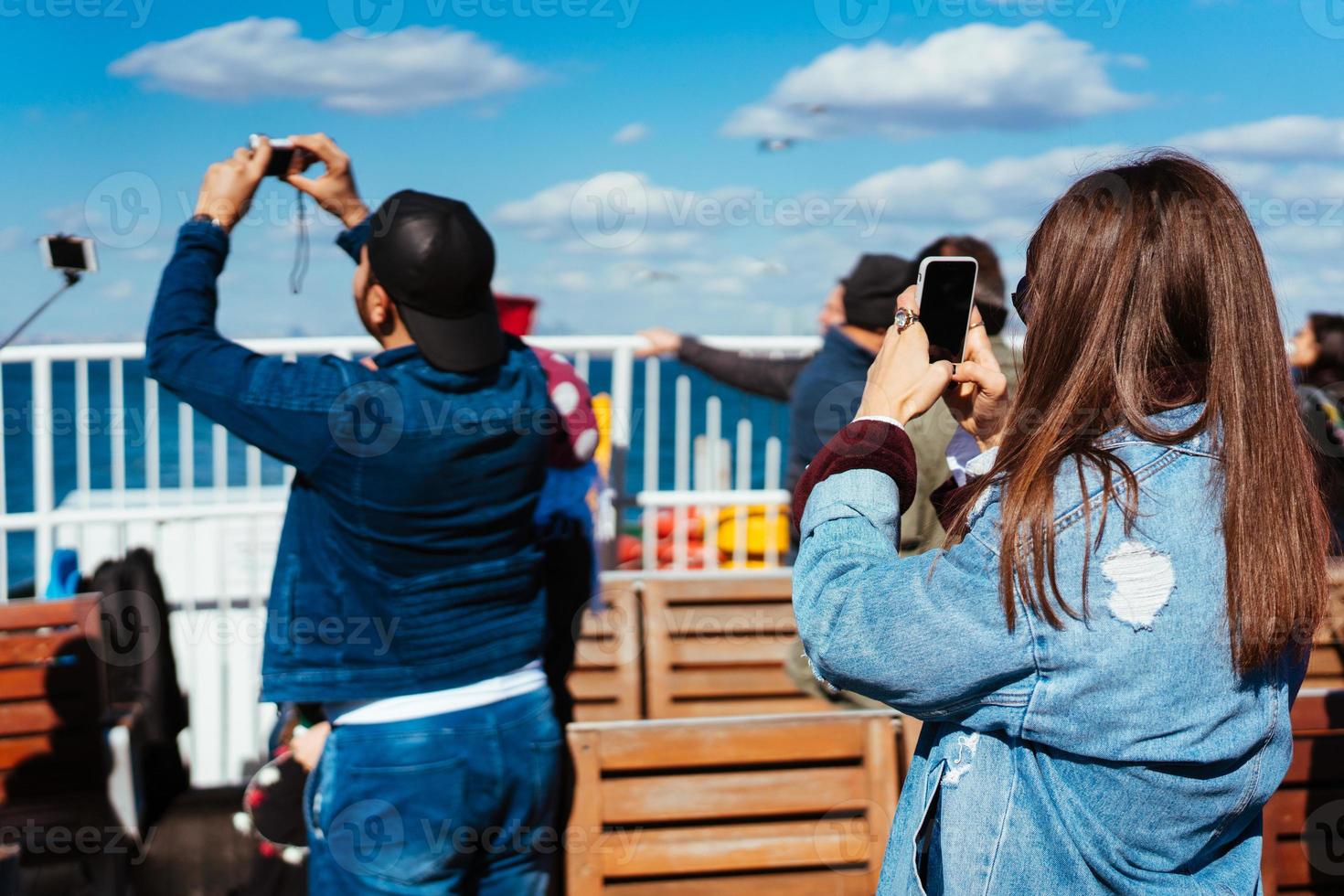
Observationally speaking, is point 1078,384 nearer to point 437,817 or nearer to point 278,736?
point 437,817

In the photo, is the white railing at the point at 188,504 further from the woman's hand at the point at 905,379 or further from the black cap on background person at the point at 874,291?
the woman's hand at the point at 905,379

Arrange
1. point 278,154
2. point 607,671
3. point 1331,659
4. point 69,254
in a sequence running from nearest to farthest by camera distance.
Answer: point 278,154, point 69,254, point 607,671, point 1331,659

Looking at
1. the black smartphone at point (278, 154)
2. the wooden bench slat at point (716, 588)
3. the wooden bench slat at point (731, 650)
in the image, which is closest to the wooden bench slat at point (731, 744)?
the wooden bench slat at point (731, 650)

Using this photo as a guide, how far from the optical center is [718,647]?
3887 mm

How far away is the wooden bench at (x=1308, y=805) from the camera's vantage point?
9.57 feet

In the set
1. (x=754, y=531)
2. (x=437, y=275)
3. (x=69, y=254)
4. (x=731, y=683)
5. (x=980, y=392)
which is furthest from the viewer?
(x=754, y=531)

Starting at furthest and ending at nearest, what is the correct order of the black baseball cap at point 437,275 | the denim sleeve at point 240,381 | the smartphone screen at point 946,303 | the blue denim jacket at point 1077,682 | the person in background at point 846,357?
the person in background at point 846,357 → the black baseball cap at point 437,275 → the denim sleeve at point 240,381 → the smartphone screen at point 946,303 → the blue denim jacket at point 1077,682

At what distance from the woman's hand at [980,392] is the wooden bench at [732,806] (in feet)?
5.20

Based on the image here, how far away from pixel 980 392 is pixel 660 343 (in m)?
3.08

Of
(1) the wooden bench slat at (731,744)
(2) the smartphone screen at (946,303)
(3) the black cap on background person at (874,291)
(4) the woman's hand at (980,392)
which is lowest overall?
(1) the wooden bench slat at (731,744)

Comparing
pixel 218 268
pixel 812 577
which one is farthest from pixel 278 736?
pixel 812 577

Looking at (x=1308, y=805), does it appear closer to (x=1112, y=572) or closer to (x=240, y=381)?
(x=1112, y=572)

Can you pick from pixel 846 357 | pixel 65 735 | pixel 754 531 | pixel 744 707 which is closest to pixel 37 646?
pixel 65 735

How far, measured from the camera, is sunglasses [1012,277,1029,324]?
4.43 ft
